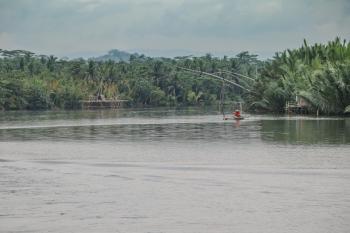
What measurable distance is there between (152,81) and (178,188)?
145m

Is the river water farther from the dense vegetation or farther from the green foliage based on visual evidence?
the dense vegetation

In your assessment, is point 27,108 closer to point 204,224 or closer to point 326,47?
point 326,47

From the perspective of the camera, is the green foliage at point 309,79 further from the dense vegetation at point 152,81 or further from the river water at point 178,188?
the river water at point 178,188

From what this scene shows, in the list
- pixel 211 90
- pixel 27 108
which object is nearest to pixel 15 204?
pixel 27 108

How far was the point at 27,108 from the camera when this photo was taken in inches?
5246

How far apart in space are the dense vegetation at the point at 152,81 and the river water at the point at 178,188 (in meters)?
39.4

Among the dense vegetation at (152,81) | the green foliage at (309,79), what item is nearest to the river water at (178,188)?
the green foliage at (309,79)

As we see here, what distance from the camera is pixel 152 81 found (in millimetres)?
162625

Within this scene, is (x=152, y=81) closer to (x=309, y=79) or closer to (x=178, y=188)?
(x=309, y=79)

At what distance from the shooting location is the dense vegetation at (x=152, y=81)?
Answer: 243 feet

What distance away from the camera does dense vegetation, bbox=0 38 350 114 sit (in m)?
73.9

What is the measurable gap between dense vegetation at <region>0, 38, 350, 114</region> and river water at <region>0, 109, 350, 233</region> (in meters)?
39.4

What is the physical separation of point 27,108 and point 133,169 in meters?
114

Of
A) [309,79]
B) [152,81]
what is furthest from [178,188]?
[152,81]
